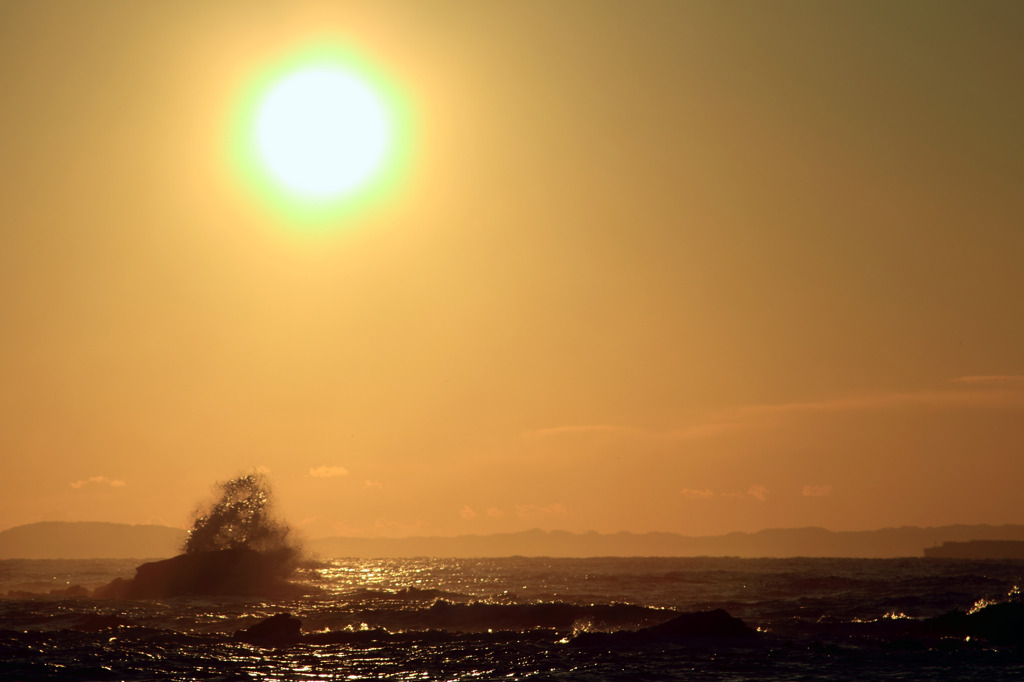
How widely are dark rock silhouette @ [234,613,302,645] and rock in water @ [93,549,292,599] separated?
27.4m

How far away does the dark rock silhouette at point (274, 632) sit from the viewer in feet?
109

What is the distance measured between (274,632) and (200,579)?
32.5 m

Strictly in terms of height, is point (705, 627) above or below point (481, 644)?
above

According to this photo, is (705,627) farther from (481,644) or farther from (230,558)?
(230,558)

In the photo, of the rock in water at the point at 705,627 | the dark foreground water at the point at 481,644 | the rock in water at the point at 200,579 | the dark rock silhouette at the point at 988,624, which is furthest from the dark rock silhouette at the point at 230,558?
the dark rock silhouette at the point at 988,624

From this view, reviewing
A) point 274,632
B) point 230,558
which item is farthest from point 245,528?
point 274,632

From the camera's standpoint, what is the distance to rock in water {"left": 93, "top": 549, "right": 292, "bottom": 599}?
6125 cm

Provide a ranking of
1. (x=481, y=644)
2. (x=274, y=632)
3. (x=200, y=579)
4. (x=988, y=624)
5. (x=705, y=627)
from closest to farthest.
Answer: (x=481, y=644) → (x=705, y=627) → (x=988, y=624) → (x=274, y=632) → (x=200, y=579)

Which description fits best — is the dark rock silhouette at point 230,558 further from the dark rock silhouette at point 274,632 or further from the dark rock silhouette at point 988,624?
the dark rock silhouette at point 988,624

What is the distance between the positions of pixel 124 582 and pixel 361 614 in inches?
1124

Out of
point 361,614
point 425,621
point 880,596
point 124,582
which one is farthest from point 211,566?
point 880,596

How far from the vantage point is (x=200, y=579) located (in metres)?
63.2

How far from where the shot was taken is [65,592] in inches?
2559

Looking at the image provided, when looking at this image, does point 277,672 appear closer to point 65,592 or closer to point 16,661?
point 16,661
